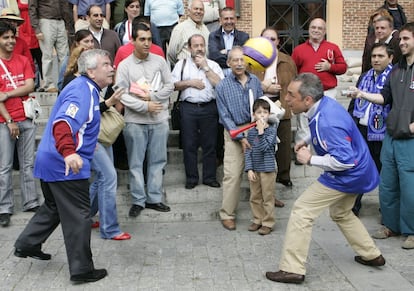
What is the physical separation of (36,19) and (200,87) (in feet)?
12.2

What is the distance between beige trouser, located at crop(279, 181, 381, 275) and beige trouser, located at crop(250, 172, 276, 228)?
4.05ft

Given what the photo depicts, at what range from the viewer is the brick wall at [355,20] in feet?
51.1

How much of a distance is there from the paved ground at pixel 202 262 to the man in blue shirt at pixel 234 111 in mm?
415

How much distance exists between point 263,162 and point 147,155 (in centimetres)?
154

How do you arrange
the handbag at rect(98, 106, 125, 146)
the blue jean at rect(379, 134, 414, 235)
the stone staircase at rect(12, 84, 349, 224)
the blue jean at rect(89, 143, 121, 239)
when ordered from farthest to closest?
the stone staircase at rect(12, 84, 349, 224) < the handbag at rect(98, 106, 125, 146) < the blue jean at rect(89, 143, 121, 239) < the blue jean at rect(379, 134, 414, 235)

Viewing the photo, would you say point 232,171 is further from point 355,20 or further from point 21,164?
point 355,20

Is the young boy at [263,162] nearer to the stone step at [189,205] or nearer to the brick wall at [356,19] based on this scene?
the stone step at [189,205]

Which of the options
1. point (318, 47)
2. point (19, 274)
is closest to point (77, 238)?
point (19, 274)

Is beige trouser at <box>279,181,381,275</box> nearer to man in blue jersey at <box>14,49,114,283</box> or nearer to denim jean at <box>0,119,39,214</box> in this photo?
man in blue jersey at <box>14,49,114,283</box>

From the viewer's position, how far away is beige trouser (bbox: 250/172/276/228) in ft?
21.4

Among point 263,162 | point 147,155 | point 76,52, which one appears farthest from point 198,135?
point 76,52

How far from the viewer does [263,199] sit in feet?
21.8

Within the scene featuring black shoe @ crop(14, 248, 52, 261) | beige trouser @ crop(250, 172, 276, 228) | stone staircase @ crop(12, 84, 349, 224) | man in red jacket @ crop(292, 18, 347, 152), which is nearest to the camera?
black shoe @ crop(14, 248, 52, 261)

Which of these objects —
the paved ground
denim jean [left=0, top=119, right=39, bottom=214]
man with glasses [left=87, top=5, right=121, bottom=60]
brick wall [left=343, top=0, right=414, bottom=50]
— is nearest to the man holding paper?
the paved ground
